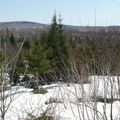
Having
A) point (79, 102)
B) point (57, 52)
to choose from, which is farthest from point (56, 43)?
point (79, 102)

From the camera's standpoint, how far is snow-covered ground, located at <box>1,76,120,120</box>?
5273 mm

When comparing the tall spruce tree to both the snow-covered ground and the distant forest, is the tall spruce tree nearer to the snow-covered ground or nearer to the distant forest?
the distant forest

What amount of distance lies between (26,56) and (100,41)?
1231cm

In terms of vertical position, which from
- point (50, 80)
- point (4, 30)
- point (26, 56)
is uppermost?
point (4, 30)

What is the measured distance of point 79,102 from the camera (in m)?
5.82

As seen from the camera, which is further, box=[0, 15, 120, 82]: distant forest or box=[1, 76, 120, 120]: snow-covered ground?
box=[0, 15, 120, 82]: distant forest

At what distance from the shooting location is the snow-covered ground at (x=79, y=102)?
17.3 ft

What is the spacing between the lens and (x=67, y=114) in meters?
11.6

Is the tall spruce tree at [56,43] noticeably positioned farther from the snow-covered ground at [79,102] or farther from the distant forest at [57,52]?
the snow-covered ground at [79,102]

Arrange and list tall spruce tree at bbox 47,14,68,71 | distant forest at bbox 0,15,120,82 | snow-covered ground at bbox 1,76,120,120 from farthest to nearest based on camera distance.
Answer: tall spruce tree at bbox 47,14,68,71, distant forest at bbox 0,15,120,82, snow-covered ground at bbox 1,76,120,120

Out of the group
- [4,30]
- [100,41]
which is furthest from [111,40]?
[4,30]

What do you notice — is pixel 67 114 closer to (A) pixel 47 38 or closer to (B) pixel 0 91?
(B) pixel 0 91

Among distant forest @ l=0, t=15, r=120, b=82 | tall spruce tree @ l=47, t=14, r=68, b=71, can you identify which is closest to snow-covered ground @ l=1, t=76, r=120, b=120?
distant forest @ l=0, t=15, r=120, b=82

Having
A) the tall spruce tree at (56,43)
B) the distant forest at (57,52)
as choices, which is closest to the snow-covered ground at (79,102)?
the distant forest at (57,52)
